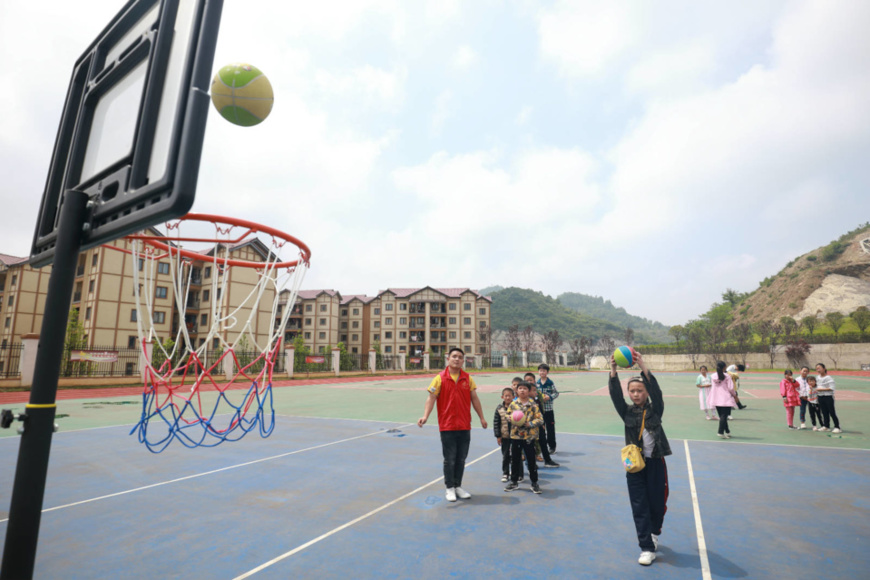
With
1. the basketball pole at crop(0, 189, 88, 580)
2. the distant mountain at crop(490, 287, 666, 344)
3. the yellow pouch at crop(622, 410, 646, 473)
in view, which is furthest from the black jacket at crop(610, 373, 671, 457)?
the distant mountain at crop(490, 287, 666, 344)

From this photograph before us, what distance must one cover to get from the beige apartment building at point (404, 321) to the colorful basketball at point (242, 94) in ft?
220

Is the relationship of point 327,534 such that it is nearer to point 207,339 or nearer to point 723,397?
point 207,339

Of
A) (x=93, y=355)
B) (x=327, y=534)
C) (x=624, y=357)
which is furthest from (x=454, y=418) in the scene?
(x=93, y=355)

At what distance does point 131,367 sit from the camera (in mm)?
34938

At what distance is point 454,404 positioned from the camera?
653cm

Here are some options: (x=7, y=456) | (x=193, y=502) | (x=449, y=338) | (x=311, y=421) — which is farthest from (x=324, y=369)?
(x=193, y=502)

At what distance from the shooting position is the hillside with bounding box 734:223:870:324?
300 ft

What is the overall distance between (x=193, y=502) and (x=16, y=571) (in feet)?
15.3

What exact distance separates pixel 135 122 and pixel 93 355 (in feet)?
99.1

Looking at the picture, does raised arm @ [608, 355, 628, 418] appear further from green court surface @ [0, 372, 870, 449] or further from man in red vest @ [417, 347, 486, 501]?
green court surface @ [0, 372, 870, 449]

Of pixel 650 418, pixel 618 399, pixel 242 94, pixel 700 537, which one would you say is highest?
pixel 242 94

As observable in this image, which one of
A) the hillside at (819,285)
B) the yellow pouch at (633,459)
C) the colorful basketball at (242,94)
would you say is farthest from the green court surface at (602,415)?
the hillside at (819,285)

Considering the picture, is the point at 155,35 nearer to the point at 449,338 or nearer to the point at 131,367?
the point at 131,367

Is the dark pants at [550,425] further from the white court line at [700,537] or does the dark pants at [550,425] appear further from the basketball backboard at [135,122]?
the basketball backboard at [135,122]
